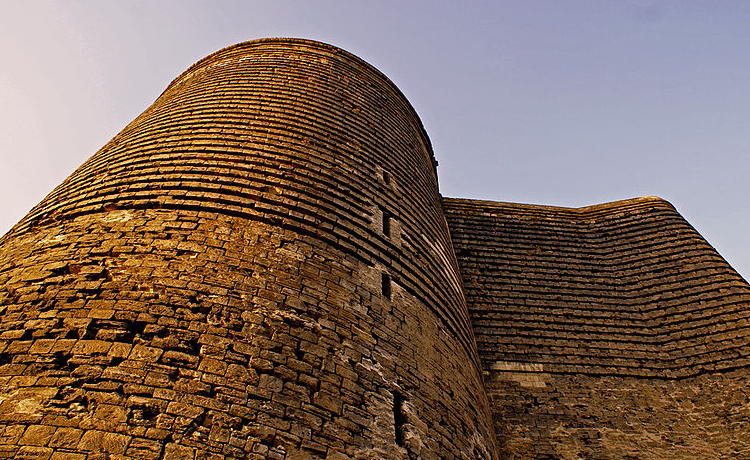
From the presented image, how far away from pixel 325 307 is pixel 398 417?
1.09 meters

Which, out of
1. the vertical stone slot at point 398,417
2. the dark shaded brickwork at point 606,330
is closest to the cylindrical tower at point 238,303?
the vertical stone slot at point 398,417

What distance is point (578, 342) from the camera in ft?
23.3

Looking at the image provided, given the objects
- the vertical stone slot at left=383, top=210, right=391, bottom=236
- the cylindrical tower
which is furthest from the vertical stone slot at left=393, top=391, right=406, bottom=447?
the vertical stone slot at left=383, top=210, right=391, bottom=236

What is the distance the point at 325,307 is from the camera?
4.12m

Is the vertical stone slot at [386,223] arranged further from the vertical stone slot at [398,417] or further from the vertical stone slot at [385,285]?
the vertical stone slot at [398,417]

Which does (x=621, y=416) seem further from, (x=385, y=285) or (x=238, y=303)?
(x=238, y=303)

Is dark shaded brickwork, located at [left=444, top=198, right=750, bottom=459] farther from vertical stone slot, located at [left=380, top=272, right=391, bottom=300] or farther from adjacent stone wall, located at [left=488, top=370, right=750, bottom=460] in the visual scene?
vertical stone slot, located at [left=380, top=272, right=391, bottom=300]

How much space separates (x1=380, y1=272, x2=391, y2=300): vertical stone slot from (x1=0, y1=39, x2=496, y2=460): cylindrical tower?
0.02m

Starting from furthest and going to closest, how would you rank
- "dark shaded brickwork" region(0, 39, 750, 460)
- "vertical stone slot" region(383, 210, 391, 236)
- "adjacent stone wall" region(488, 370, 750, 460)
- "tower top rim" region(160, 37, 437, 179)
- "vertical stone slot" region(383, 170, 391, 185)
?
"tower top rim" region(160, 37, 437, 179) → "vertical stone slot" region(383, 170, 391, 185) → "adjacent stone wall" region(488, 370, 750, 460) → "vertical stone slot" region(383, 210, 391, 236) → "dark shaded brickwork" region(0, 39, 750, 460)

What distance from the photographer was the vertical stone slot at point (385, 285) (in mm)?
4773

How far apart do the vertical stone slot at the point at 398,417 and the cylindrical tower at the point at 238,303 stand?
0.5 inches

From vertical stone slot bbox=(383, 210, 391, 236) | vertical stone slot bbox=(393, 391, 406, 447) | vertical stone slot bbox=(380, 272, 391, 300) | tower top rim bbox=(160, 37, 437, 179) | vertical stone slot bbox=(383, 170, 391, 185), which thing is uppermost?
tower top rim bbox=(160, 37, 437, 179)

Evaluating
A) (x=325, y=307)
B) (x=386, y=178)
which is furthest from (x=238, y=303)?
(x=386, y=178)

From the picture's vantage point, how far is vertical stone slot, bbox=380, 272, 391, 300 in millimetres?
4773
